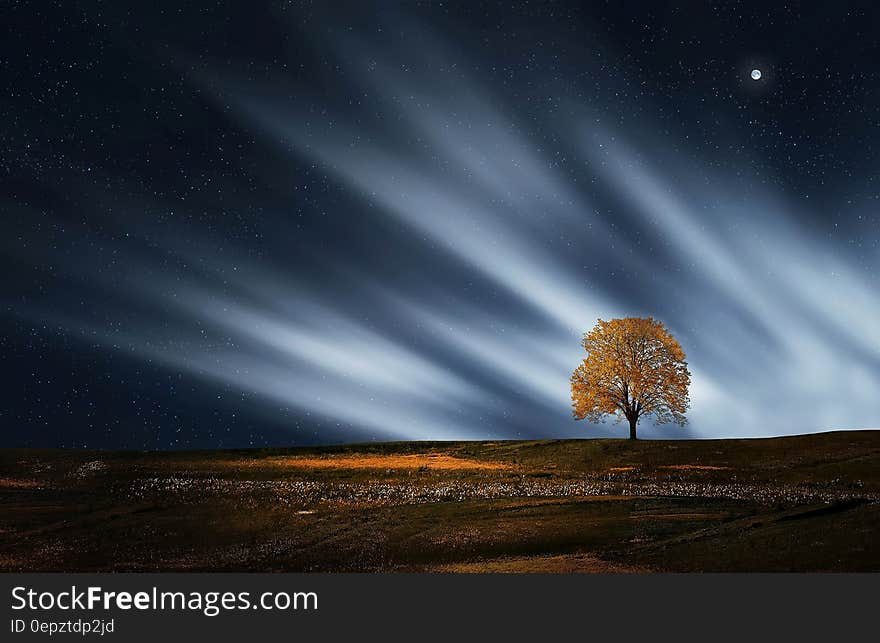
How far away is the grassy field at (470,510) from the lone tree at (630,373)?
5.53 metres

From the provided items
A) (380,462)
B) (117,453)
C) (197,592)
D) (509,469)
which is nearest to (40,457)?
(117,453)

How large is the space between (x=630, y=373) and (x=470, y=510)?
98.3 ft

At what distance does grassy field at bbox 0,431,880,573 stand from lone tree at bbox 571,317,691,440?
5.53 metres

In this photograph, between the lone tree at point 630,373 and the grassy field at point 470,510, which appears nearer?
the grassy field at point 470,510

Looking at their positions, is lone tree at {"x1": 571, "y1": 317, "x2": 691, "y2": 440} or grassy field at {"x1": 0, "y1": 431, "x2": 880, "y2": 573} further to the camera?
lone tree at {"x1": 571, "y1": 317, "x2": 691, "y2": 440}

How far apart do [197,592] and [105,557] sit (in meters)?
11.0

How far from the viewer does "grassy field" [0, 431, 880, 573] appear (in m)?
22.2

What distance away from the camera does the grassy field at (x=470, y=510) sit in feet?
72.9

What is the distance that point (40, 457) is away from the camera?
173 feet

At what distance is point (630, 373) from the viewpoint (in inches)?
2216

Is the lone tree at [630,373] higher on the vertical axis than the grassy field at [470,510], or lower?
higher

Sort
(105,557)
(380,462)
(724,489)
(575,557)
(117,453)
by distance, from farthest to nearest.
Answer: (117,453) → (380,462) → (724,489) → (105,557) → (575,557)

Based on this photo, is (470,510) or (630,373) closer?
(470,510)

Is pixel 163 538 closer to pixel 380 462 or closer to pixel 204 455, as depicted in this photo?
pixel 380 462
